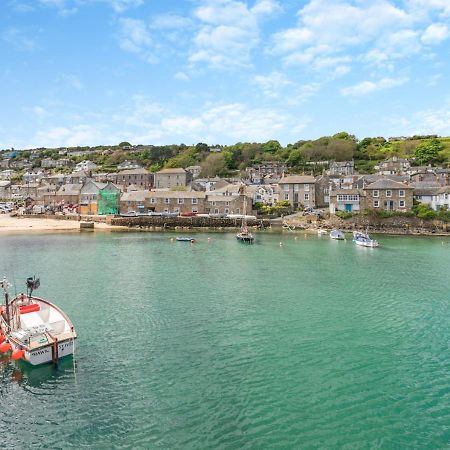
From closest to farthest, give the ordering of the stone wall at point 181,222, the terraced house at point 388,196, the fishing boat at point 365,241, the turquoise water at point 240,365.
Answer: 1. the turquoise water at point 240,365
2. the fishing boat at point 365,241
3. the terraced house at point 388,196
4. the stone wall at point 181,222

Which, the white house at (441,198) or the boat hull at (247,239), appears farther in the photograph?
the white house at (441,198)

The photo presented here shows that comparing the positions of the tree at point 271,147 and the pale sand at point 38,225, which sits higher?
the tree at point 271,147

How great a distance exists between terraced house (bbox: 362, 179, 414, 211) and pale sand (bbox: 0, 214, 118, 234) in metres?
45.0

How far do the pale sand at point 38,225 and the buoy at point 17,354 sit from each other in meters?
57.7

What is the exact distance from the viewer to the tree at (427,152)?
109438mm

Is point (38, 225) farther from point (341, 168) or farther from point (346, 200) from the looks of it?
point (341, 168)

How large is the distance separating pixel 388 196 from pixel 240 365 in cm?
6049

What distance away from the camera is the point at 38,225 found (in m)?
76.0

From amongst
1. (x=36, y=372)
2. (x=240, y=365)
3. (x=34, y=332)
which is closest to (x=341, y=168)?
(x=240, y=365)

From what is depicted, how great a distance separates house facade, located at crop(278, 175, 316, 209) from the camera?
3184 inches

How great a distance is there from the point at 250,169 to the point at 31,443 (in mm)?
110641

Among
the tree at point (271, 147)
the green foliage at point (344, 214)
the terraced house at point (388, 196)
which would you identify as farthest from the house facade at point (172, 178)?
the terraced house at point (388, 196)

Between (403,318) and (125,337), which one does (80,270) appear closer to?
(125,337)

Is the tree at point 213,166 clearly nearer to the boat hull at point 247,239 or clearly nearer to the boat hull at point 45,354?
the boat hull at point 247,239
